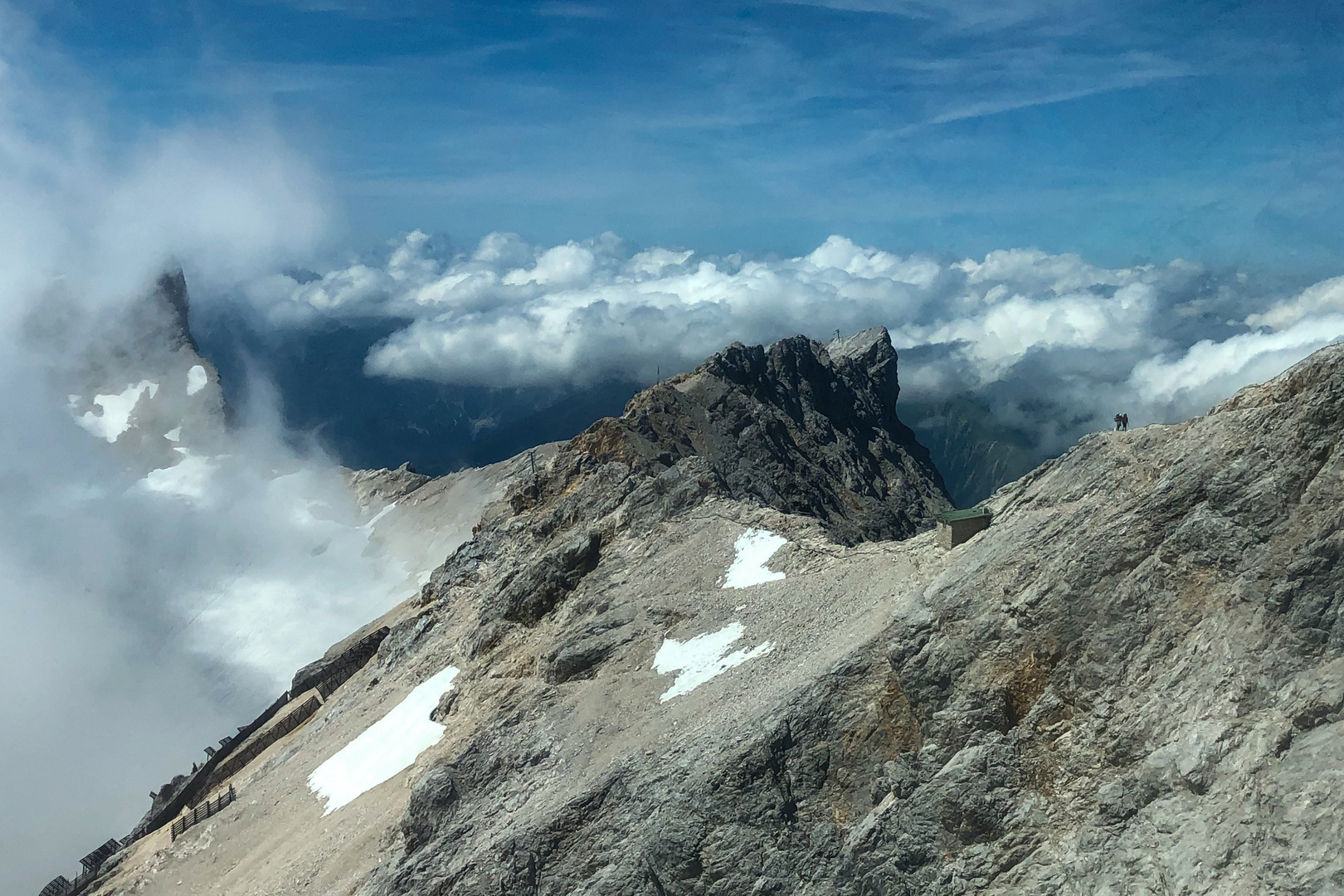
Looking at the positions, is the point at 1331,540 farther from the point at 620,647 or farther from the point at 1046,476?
the point at 620,647

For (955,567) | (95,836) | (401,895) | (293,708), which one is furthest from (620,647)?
(95,836)

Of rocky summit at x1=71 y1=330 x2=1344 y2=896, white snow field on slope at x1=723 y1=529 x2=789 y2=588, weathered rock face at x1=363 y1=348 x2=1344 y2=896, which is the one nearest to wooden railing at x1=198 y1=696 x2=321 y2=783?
rocky summit at x1=71 y1=330 x2=1344 y2=896

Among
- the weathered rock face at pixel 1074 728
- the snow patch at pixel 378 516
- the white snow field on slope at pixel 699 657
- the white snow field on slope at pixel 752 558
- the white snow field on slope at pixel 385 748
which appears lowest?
the weathered rock face at pixel 1074 728

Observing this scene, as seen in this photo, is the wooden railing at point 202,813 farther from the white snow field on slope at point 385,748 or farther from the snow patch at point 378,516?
the snow patch at point 378,516

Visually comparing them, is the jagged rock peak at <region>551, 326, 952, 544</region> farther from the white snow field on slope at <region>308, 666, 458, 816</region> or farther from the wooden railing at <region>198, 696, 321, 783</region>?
the wooden railing at <region>198, 696, 321, 783</region>

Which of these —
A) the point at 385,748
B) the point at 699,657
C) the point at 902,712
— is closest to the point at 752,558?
the point at 699,657

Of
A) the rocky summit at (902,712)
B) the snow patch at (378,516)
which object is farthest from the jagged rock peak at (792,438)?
the snow patch at (378,516)
